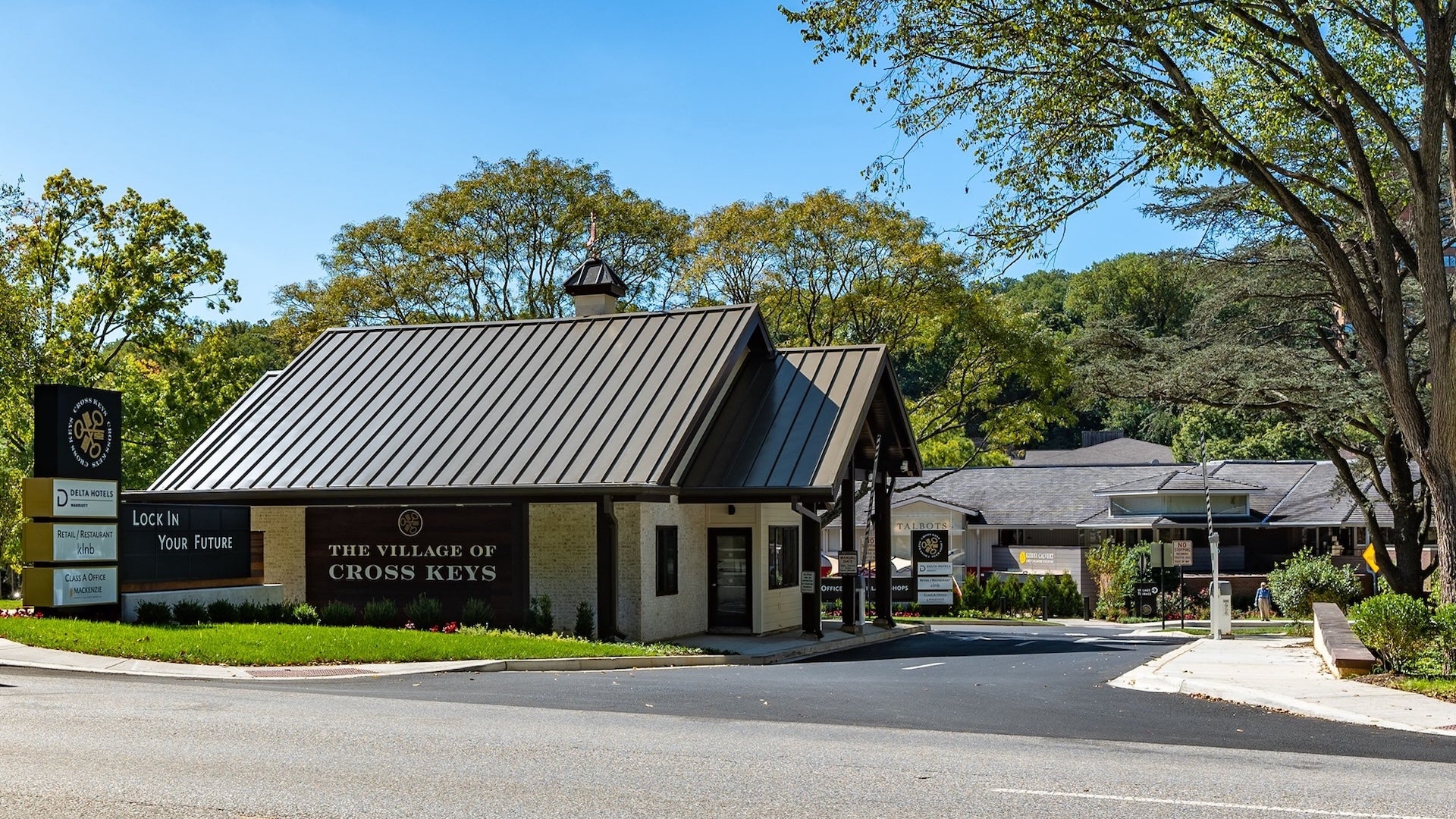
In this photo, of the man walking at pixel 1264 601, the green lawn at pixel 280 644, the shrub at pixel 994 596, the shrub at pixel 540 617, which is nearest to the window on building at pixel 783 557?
the shrub at pixel 540 617

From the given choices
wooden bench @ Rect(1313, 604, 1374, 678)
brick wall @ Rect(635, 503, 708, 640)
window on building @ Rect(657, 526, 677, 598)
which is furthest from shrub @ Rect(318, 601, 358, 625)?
wooden bench @ Rect(1313, 604, 1374, 678)

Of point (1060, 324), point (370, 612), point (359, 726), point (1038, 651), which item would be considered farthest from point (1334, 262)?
point (1060, 324)

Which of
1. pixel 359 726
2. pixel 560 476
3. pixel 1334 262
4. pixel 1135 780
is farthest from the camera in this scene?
pixel 560 476

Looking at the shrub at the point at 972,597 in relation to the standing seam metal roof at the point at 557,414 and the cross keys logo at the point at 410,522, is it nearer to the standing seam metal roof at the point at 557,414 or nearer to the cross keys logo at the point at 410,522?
the standing seam metal roof at the point at 557,414

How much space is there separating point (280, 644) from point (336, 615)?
4.43 metres

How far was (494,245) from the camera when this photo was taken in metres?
49.9

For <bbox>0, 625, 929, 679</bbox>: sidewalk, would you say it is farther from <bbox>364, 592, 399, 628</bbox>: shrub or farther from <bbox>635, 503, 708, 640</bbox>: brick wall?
<bbox>364, 592, 399, 628</bbox>: shrub

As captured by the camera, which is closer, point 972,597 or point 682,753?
point 682,753

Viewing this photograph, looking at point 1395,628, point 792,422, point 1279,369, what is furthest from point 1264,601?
point 1395,628

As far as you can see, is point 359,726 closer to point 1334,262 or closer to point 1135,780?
point 1135,780

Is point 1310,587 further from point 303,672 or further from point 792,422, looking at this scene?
point 303,672

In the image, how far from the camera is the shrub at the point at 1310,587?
34.4m

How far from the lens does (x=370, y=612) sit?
23.7 m

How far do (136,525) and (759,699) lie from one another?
12.8 metres
